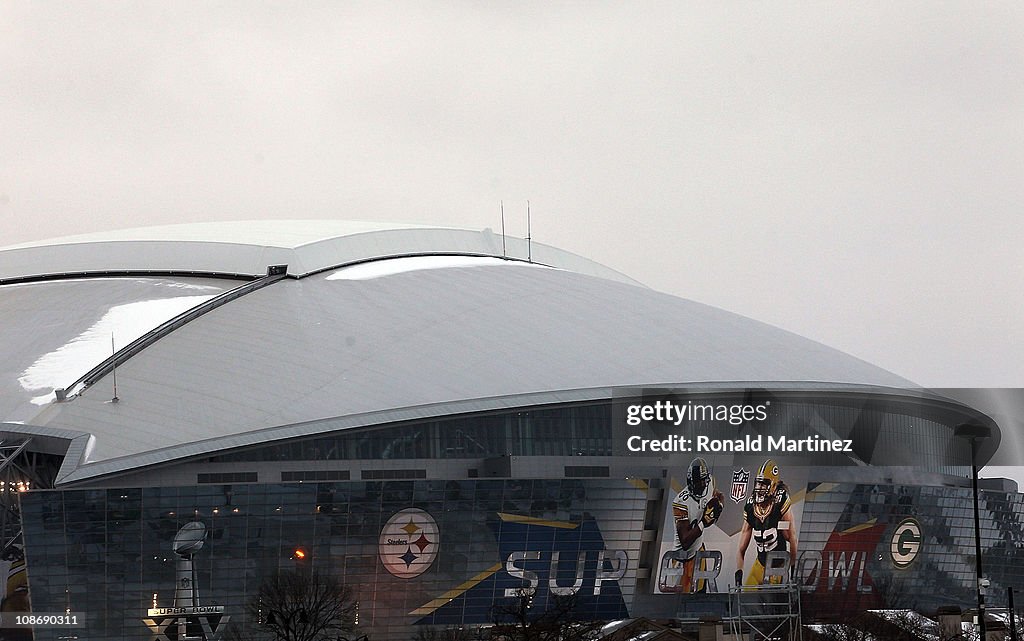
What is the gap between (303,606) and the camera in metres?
54.3

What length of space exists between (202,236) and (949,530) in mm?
39133

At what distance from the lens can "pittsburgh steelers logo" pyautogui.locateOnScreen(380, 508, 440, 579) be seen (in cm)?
5691

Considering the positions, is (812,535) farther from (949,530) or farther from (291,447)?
(291,447)

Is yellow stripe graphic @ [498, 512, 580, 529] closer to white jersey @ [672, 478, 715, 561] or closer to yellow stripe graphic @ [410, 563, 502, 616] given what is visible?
yellow stripe graphic @ [410, 563, 502, 616]

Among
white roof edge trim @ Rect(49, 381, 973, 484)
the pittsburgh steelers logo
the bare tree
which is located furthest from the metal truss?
the pittsburgh steelers logo

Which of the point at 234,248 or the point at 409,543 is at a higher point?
the point at 234,248

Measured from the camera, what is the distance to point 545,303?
232ft

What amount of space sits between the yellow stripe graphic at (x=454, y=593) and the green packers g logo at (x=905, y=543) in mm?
18508

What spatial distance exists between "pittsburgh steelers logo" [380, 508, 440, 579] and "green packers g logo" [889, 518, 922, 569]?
20.9m

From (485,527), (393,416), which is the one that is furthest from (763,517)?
(393,416)

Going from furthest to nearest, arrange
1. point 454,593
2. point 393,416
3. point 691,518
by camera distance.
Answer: point 691,518 → point 393,416 → point 454,593

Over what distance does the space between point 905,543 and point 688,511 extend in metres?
11.2

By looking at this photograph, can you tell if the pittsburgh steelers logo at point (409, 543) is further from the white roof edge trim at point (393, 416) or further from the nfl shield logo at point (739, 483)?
the nfl shield logo at point (739, 483)

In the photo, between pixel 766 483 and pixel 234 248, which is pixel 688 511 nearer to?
pixel 766 483
